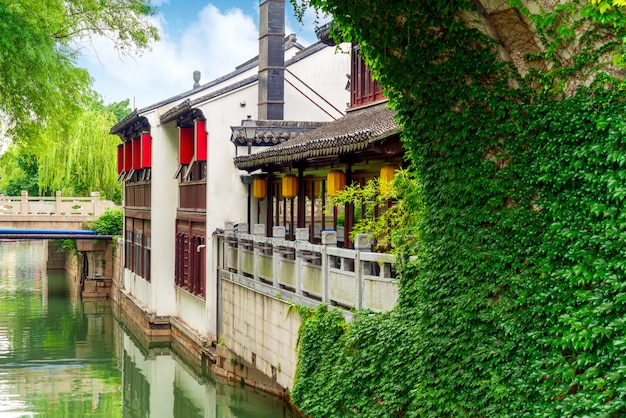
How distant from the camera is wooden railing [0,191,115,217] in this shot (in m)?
34.4

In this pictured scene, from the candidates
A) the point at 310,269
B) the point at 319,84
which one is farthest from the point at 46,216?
Result: the point at 310,269

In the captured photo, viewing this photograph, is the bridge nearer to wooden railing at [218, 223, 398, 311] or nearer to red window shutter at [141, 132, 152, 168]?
red window shutter at [141, 132, 152, 168]

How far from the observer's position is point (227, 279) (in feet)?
60.0

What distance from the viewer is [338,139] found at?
1321 centimetres

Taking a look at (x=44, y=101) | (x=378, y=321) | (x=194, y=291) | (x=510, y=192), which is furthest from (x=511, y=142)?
(x=194, y=291)

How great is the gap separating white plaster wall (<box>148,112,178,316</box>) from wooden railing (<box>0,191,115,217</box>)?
37.9ft

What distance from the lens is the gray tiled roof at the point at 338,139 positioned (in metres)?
12.3

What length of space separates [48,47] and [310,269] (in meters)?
5.62

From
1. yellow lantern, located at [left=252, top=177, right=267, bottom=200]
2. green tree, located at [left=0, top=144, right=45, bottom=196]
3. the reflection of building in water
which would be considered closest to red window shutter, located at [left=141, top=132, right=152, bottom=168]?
the reflection of building in water

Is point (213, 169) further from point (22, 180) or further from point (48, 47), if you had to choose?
point (22, 180)

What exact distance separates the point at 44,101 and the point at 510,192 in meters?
10.5

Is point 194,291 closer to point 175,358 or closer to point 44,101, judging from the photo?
point 175,358

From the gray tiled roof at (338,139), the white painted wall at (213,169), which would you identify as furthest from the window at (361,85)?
the white painted wall at (213,169)

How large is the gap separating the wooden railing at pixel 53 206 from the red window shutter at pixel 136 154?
8.41 metres
